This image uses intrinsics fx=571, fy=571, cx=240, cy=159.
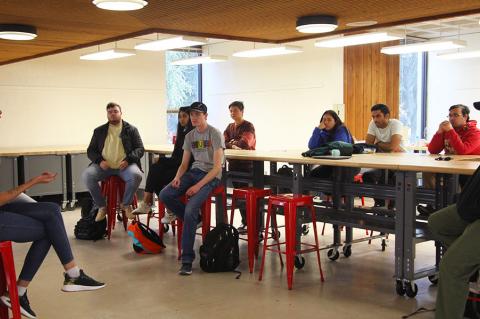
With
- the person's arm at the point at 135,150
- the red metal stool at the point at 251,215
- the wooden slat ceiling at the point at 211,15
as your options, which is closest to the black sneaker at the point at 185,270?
the red metal stool at the point at 251,215

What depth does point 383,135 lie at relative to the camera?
5730 millimetres

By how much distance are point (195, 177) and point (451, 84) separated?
268 inches

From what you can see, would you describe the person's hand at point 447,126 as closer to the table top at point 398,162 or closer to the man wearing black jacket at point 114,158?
the table top at point 398,162

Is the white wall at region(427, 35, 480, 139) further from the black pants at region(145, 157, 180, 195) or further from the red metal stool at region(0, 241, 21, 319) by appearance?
the red metal stool at region(0, 241, 21, 319)

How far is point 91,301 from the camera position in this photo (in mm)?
3775

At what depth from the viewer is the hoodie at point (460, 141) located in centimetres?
492

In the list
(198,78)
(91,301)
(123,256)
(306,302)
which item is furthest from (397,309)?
(198,78)

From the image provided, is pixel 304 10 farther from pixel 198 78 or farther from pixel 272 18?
pixel 198 78

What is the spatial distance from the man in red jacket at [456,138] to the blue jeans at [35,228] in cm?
297

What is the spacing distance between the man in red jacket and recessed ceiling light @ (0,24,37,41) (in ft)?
11.2

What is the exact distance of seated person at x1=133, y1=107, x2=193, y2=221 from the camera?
18.2 feet

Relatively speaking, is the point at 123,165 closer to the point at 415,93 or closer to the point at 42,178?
the point at 42,178

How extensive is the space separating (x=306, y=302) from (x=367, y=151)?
1747 mm

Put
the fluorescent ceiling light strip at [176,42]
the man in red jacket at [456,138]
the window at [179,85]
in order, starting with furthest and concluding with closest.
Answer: the window at [179,85] < the fluorescent ceiling light strip at [176,42] < the man in red jacket at [456,138]
